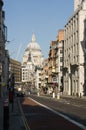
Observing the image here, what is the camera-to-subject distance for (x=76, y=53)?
137 meters

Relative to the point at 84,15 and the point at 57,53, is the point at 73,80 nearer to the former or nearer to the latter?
the point at 84,15

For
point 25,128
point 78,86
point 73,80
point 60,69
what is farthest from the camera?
point 60,69

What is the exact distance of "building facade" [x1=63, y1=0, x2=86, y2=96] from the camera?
130875 mm

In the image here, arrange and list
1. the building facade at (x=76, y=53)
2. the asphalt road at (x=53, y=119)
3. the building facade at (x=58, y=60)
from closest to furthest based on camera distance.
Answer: the asphalt road at (x=53, y=119), the building facade at (x=76, y=53), the building facade at (x=58, y=60)

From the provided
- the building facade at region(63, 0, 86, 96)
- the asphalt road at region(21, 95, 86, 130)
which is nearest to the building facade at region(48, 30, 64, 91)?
the building facade at region(63, 0, 86, 96)

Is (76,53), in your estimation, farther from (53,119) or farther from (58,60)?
(53,119)

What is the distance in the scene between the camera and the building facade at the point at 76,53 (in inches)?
5153

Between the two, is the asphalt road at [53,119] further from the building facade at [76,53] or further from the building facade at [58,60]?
the building facade at [58,60]

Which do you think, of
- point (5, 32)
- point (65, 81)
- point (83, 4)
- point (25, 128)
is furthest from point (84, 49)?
point (25, 128)

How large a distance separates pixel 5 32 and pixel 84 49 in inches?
904

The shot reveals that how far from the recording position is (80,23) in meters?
132

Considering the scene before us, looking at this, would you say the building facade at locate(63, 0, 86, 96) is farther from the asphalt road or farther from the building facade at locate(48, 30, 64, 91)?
the asphalt road

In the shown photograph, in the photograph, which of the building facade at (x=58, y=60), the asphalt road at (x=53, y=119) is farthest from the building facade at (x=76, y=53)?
the asphalt road at (x=53, y=119)

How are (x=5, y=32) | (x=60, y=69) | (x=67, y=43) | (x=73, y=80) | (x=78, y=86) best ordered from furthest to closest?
(x=60, y=69) → (x=67, y=43) → (x=73, y=80) → (x=78, y=86) → (x=5, y=32)
